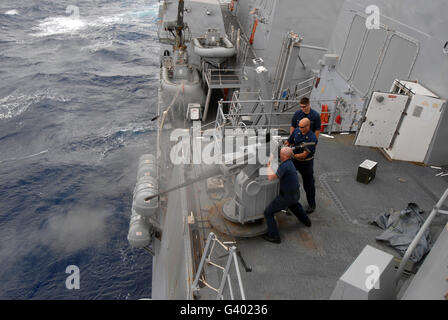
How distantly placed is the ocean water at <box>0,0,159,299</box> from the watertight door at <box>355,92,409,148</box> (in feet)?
25.1

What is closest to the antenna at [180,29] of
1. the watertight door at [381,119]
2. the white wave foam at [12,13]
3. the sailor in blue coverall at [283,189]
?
the watertight door at [381,119]

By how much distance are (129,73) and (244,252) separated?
2455cm

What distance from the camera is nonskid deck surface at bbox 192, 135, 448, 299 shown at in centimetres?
501

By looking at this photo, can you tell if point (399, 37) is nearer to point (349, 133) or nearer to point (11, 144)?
point (349, 133)

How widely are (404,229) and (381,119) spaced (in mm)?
2742

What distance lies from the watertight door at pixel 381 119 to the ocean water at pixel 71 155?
7657 millimetres

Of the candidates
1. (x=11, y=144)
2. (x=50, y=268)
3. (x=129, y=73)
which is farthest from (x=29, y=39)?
(x=50, y=268)

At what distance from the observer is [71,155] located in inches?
665

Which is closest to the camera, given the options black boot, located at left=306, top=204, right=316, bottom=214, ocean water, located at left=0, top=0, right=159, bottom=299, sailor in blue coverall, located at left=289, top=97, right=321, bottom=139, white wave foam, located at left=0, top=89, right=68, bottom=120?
black boot, located at left=306, top=204, right=316, bottom=214

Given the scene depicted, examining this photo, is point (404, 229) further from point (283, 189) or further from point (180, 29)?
point (180, 29)

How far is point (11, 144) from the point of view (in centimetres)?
1723

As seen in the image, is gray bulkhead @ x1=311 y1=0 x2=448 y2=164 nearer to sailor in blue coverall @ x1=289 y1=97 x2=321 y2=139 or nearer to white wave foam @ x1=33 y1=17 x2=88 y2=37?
sailor in blue coverall @ x1=289 y1=97 x2=321 y2=139

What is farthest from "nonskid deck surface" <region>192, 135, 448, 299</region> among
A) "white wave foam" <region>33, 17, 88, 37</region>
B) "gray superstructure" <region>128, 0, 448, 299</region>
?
→ "white wave foam" <region>33, 17, 88, 37</region>

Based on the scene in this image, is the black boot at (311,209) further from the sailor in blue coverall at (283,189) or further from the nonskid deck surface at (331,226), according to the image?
the sailor in blue coverall at (283,189)
